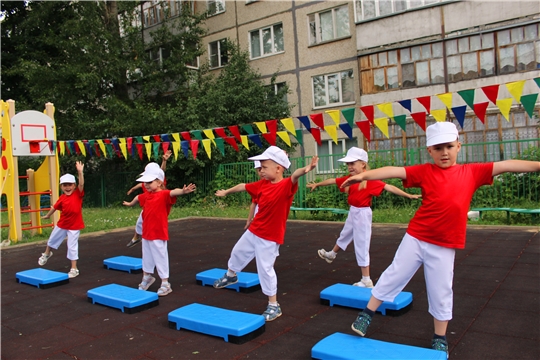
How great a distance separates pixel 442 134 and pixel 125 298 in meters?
4.03

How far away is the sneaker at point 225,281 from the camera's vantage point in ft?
19.1

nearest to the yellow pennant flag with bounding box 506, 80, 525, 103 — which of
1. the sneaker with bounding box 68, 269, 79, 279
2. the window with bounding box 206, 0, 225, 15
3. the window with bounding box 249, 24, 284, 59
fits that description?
the sneaker with bounding box 68, 269, 79, 279

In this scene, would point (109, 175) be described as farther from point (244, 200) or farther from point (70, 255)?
point (70, 255)

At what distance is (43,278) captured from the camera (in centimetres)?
659

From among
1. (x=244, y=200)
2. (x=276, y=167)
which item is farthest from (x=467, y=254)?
(x=244, y=200)

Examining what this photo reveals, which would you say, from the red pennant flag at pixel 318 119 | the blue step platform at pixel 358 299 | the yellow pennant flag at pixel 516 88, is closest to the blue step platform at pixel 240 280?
the blue step platform at pixel 358 299

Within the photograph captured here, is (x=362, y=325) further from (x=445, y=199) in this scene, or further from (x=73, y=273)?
(x=73, y=273)

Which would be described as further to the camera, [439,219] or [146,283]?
[146,283]

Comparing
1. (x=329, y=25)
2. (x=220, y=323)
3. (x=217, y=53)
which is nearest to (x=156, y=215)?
(x=220, y=323)

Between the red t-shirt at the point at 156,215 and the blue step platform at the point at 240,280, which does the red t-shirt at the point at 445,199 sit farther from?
the red t-shirt at the point at 156,215

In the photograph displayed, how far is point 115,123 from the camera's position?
19922mm

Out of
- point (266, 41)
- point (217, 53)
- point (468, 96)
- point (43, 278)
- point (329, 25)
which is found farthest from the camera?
point (217, 53)

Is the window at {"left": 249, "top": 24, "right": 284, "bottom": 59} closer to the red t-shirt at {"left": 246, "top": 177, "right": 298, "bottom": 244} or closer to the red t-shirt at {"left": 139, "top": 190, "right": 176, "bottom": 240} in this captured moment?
the red t-shirt at {"left": 139, "top": 190, "right": 176, "bottom": 240}

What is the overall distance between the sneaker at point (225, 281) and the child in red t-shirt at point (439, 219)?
2.45m
